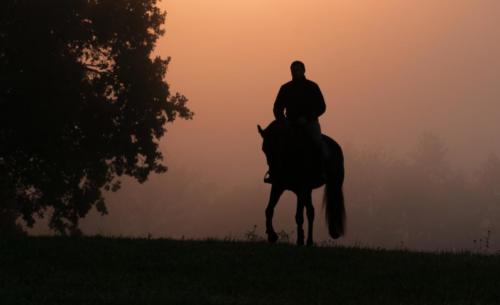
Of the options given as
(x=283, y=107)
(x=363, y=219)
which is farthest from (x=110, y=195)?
(x=283, y=107)

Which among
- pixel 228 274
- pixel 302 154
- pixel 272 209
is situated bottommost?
pixel 228 274

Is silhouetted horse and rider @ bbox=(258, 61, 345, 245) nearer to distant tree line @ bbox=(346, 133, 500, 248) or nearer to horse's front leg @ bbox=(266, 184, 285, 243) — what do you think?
horse's front leg @ bbox=(266, 184, 285, 243)

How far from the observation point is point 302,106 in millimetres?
17891

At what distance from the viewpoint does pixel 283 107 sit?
18.2 m

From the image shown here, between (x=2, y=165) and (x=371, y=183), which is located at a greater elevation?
(x=371, y=183)

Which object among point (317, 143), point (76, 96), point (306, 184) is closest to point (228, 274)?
point (306, 184)

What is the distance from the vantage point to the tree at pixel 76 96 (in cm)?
3212

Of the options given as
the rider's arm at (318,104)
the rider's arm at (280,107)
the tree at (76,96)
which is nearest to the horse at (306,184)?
the rider's arm at (280,107)

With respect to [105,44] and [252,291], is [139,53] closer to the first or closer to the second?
[105,44]

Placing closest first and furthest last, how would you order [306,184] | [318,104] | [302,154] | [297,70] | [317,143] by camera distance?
[317,143], [302,154], [306,184], [318,104], [297,70]

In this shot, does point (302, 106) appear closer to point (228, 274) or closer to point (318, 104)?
point (318, 104)

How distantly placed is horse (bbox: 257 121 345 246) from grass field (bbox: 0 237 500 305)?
1.15 m

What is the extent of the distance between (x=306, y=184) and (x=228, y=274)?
3901 mm

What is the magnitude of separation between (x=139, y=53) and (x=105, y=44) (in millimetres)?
1461
